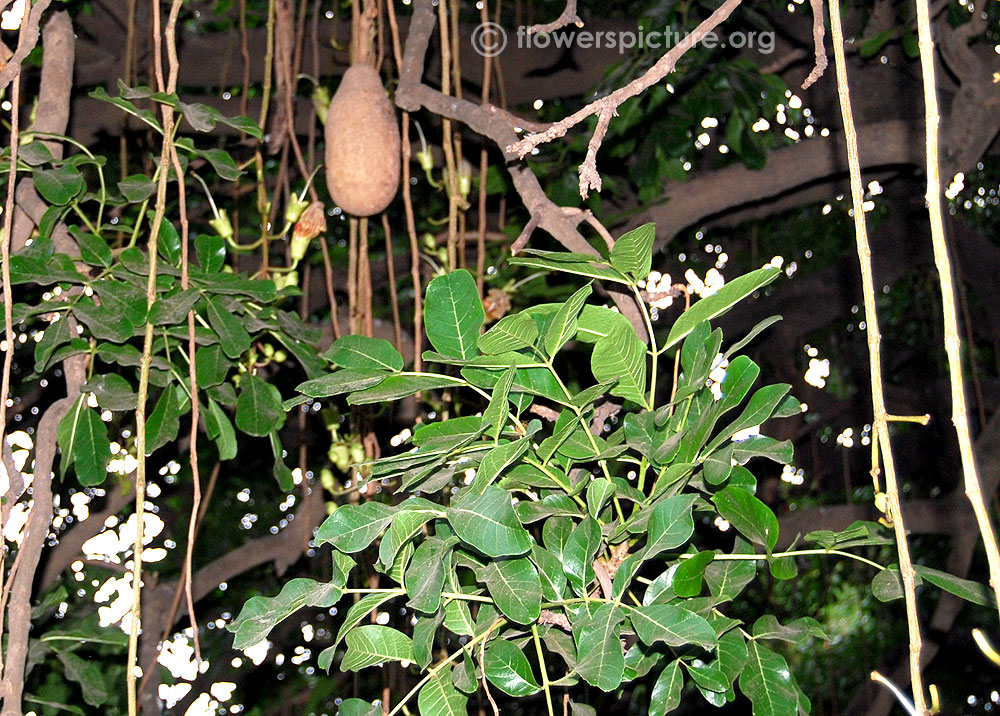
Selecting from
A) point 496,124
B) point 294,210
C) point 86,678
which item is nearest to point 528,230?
point 496,124

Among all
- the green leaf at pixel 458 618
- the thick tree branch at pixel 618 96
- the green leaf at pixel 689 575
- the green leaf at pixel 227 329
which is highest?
the thick tree branch at pixel 618 96

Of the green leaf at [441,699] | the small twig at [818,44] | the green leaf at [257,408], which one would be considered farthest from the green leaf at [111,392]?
the small twig at [818,44]

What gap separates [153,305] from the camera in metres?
0.83

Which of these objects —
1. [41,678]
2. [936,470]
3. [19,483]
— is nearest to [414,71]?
[19,483]

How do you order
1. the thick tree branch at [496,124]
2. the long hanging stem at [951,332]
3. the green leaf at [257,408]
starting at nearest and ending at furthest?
the long hanging stem at [951,332] < the thick tree branch at [496,124] < the green leaf at [257,408]

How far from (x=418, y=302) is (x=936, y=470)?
6.37 feet

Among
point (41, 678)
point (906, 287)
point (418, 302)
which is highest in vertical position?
point (418, 302)

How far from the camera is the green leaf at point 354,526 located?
0.57 metres

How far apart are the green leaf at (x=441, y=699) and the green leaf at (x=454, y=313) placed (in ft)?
0.72

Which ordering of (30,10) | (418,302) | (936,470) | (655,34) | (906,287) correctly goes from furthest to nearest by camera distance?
(906,287) → (936,470) → (655,34) → (418,302) → (30,10)

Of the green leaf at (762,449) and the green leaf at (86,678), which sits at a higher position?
the green leaf at (762,449)

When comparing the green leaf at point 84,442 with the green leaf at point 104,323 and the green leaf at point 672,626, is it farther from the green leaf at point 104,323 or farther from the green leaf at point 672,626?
the green leaf at point 672,626

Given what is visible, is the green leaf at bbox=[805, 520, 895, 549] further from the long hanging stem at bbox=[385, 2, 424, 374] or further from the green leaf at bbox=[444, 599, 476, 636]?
the long hanging stem at bbox=[385, 2, 424, 374]

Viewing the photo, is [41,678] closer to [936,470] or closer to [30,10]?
[30,10]
